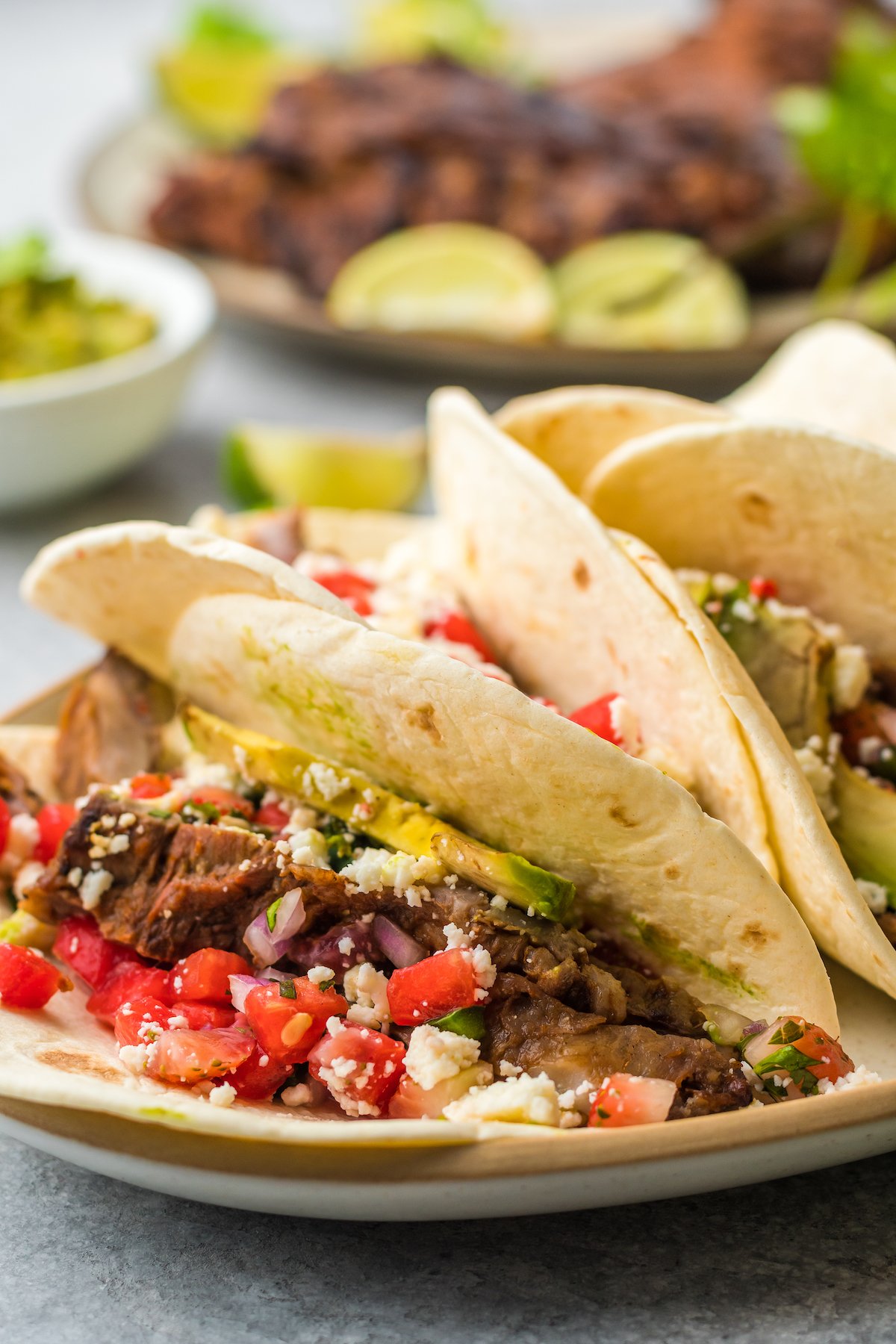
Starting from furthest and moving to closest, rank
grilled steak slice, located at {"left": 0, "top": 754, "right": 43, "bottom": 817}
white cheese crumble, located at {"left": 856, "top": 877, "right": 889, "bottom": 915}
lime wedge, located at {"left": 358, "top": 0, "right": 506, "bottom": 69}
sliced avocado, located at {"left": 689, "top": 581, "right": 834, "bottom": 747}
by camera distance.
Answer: lime wedge, located at {"left": 358, "top": 0, "right": 506, "bottom": 69}
grilled steak slice, located at {"left": 0, "top": 754, "right": 43, "bottom": 817}
sliced avocado, located at {"left": 689, "top": 581, "right": 834, "bottom": 747}
white cheese crumble, located at {"left": 856, "top": 877, "right": 889, "bottom": 915}

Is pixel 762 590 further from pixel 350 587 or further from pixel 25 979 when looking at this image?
pixel 25 979

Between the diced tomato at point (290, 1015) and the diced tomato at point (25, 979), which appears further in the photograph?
the diced tomato at point (25, 979)

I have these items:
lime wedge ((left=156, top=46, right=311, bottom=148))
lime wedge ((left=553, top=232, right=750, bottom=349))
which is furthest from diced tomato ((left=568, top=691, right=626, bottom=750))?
lime wedge ((left=156, top=46, right=311, bottom=148))

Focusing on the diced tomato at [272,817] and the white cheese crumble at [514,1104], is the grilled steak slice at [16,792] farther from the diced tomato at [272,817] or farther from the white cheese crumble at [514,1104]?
the white cheese crumble at [514,1104]

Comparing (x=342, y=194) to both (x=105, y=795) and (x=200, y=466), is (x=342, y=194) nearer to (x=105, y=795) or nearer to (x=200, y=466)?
(x=200, y=466)

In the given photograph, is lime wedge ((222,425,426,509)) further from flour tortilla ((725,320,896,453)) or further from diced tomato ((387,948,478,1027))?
diced tomato ((387,948,478,1027))

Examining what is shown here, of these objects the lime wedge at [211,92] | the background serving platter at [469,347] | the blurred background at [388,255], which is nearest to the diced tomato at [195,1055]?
the blurred background at [388,255]
